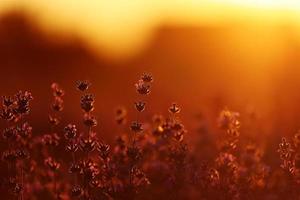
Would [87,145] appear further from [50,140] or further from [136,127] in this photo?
[50,140]

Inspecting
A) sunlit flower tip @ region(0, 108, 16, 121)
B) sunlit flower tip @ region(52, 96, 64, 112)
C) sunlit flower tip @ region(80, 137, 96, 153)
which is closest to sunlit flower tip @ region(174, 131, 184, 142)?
sunlit flower tip @ region(80, 137, 96, 153)

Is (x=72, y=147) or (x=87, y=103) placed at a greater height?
(x=87, y=103)

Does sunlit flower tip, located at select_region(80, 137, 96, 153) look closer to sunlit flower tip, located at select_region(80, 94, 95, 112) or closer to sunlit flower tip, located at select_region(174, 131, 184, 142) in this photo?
sunlit flower tip, located at select_region(80, 94, 95, 112)

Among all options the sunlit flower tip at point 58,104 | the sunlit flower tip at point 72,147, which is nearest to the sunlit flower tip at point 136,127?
the sunlit flower tip at point 72,147

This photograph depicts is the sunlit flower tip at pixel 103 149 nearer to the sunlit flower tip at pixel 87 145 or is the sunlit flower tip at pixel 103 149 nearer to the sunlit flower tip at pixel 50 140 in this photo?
the sunlit flower tip at pixel 87 145

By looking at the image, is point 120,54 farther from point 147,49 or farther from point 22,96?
point 22,96

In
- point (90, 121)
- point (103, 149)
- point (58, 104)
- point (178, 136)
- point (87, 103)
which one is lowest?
point (103, 149)

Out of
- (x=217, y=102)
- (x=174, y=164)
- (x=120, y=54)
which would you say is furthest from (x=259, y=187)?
(x=120, y=54)

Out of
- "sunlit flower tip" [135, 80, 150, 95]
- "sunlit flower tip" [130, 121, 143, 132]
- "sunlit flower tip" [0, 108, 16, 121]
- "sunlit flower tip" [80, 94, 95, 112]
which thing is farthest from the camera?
"sunlit flower tip" [135, 80, 150, 95]

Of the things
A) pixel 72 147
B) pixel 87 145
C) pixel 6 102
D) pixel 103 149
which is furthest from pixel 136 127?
pixel 6 102

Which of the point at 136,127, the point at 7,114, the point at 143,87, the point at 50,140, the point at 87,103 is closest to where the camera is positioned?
the point at 7,114

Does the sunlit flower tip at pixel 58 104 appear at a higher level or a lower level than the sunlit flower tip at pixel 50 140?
higher
